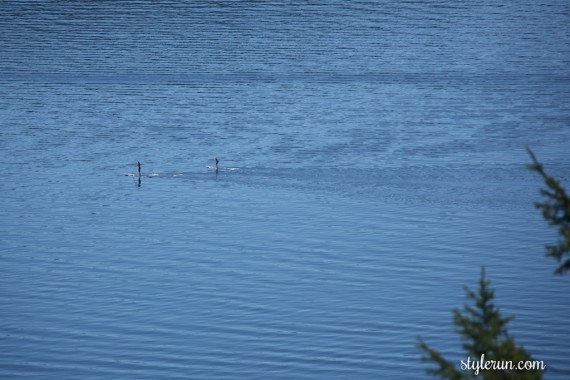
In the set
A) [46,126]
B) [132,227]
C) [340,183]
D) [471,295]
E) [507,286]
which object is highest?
[46,126]

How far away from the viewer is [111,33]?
329ft

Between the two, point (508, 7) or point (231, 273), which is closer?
point (231, 273)

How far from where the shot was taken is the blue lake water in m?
36.2

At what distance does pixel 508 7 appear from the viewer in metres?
110

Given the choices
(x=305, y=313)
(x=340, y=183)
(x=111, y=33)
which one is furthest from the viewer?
(x=111, y=33)

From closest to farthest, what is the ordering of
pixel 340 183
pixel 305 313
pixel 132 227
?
1. pixel 305 313
2. pixel 132 227
3. pixel 340 183

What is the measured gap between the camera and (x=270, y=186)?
55.8 m

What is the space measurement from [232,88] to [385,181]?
95.8ft

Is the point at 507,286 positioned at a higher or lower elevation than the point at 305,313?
higher

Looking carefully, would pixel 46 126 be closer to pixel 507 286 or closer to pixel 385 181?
pixel 385 181

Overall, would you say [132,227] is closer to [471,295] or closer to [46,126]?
[46,126]

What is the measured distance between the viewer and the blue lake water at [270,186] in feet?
119

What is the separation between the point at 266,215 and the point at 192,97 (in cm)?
3101

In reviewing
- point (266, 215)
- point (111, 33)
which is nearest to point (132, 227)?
point (266, 215)
